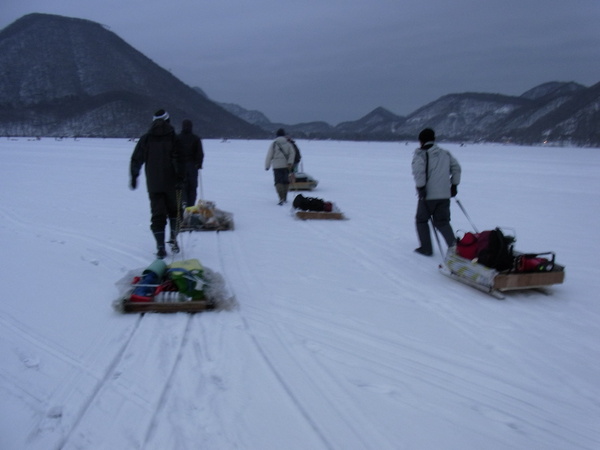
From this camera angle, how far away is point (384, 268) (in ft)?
19.6

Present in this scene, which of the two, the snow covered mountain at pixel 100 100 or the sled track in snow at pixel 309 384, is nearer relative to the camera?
the sled track in snow at pixel 309 384

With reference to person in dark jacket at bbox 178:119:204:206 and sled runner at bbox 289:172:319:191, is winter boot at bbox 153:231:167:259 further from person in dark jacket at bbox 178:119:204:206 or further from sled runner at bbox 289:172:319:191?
sled runner at bbox 289:172:319:191

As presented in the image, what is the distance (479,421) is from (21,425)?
2.57 metres

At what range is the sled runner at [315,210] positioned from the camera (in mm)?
9211

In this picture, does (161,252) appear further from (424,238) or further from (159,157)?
(424,238)

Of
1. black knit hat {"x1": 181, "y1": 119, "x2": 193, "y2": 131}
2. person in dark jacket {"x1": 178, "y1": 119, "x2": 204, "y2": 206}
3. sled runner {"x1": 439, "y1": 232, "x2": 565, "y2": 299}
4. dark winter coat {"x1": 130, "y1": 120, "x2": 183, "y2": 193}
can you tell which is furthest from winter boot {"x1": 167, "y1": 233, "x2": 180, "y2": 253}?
sled runner {"x1": 439, "y1": 232, "x2": 565, "y2": 299}

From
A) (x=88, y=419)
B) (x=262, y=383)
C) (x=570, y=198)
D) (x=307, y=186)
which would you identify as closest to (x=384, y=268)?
(x=262, y=383)

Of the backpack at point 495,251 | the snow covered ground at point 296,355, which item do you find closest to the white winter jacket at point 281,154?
the snow covered ground at point 296,355

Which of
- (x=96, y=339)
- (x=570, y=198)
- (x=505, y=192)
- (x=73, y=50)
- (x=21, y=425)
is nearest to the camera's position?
(x=21, y=425)

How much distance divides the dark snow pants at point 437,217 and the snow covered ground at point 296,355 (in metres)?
0.37

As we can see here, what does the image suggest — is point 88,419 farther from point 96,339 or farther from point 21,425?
point 96,339

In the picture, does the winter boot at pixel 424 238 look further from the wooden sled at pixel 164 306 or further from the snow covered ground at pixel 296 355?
the wooden sled at pixel 164 306

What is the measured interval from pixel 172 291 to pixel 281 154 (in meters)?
6.66

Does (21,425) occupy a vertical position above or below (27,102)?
below
